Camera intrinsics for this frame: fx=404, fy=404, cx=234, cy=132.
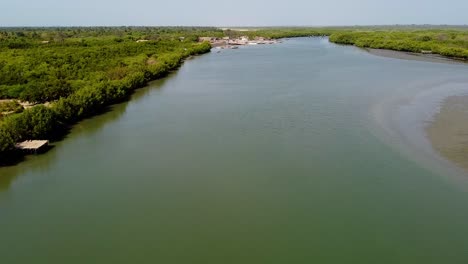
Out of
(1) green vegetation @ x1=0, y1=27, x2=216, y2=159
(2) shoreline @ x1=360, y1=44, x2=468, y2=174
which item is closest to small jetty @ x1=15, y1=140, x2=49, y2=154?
(1) green vegetation @ x1=0, y1=27, x2=216, y2=159

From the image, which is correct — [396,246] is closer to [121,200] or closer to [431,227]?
[431,227]

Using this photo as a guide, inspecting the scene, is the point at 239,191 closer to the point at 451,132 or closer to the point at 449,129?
the point at 451,132

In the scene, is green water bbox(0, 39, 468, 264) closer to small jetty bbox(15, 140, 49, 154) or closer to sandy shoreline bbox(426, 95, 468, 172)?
small jetty bbox(15, 140, 49, 154)

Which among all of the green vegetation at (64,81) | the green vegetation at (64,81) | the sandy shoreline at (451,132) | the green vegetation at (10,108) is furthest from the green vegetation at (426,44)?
the green vegetation at (10,108)

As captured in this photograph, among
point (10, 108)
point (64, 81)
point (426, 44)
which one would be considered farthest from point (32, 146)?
point (426, 44)

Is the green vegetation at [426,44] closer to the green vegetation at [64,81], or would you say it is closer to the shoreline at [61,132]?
the green vegetation at [64,81]
